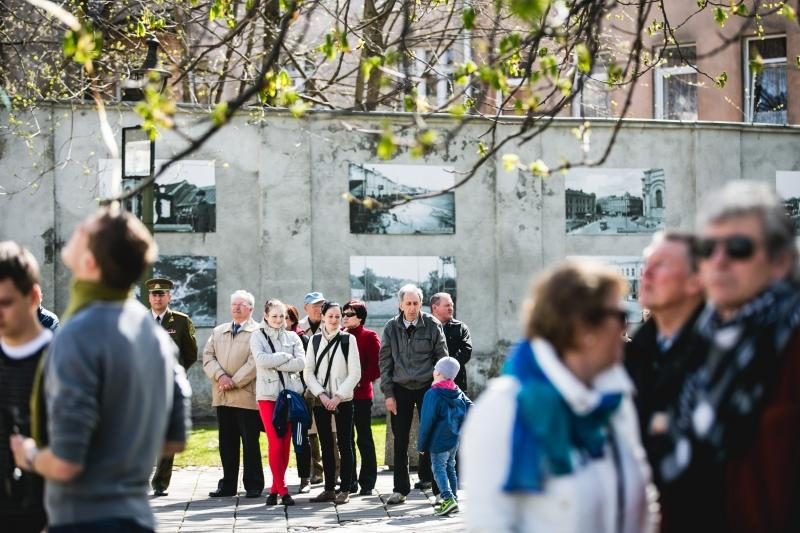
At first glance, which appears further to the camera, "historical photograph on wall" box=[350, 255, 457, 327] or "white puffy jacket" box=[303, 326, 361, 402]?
"historical photograph on wall" box=[350, 255, 457, 327]

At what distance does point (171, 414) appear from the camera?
18.0 feet

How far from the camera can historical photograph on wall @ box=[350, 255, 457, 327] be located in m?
23.1

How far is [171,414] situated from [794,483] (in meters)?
2.49

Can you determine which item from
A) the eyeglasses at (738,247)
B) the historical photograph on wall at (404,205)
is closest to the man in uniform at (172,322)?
the historical photograph on wall at (404,205)

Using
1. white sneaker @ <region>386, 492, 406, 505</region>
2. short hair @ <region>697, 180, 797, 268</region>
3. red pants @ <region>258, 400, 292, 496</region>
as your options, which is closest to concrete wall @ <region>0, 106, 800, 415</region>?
red pants @ <region>258, 400, 292, 496</region>

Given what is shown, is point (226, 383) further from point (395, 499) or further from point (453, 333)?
point (453, 333)

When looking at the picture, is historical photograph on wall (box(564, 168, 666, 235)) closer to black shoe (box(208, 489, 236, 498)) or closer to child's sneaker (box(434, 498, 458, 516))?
black shoe (box(208, 489, 236, 498))

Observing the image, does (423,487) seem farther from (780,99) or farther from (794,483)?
(780,99)

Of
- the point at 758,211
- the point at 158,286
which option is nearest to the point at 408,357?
the point at 158,286

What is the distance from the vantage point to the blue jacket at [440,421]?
1271cm

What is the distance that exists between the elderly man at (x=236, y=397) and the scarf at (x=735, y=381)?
10.1 metres

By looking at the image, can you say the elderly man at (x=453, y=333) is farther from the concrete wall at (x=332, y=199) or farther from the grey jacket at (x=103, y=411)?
the grey jacket at (x=103, y=411)

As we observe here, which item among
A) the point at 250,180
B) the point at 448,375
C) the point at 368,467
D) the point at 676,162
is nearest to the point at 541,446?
the point at 448,375

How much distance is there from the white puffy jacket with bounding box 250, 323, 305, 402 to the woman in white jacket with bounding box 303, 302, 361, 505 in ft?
0.80
